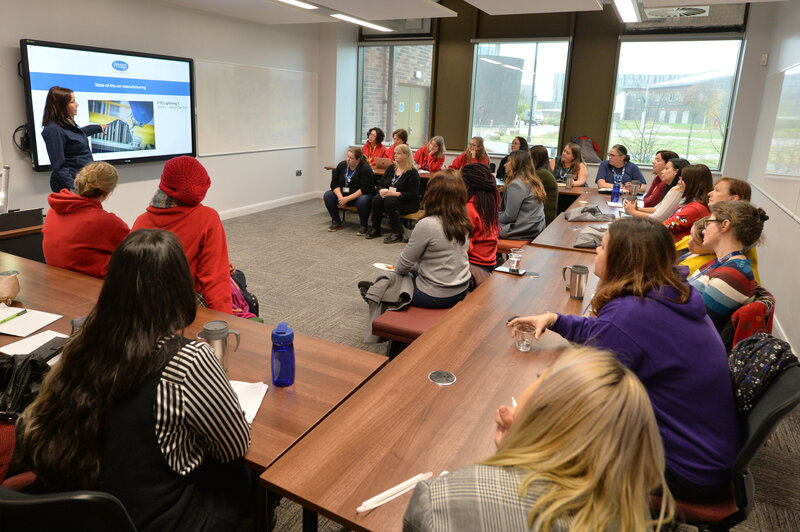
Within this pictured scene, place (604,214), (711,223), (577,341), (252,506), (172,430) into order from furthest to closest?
1. (604,214)
2. (711,223)
3. (577,341)
4. (252,506)
5. (172,430)

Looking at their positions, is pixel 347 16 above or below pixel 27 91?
above

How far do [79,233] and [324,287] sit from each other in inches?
91.9

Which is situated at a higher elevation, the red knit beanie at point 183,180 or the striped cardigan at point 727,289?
the red knit beanie at point 183,180

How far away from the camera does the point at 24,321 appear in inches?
79.0

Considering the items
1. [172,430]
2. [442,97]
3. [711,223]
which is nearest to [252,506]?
[172,430]

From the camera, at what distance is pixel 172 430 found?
3.81 feet

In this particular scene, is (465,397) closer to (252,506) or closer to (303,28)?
(252,506)

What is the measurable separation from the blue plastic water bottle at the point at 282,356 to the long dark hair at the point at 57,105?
166 inches

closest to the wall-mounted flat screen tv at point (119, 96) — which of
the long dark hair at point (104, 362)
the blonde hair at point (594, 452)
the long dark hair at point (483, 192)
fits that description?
the long dark hair at point (483, 192)

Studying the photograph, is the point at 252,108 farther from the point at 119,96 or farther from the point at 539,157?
the point at 539,157

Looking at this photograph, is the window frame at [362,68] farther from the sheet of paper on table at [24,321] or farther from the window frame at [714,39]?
the sheet of paper on table at [24,321]

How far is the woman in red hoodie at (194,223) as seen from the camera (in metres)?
2.39

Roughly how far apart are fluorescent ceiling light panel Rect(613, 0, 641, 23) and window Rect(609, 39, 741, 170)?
149 centimetres

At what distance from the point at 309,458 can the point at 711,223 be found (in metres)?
2.07
